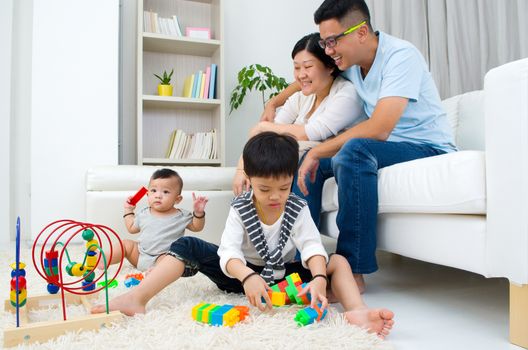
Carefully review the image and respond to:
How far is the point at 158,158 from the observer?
10.7 feet

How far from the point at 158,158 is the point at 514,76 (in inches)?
106

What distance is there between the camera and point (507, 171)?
920 millimetres

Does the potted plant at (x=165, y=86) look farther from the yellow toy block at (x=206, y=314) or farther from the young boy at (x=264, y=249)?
the yellow toy block at (x=206, y=314)

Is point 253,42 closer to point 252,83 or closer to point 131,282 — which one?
point 252,83

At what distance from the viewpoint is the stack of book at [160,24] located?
124 inches

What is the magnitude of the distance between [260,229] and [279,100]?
44.1 inches

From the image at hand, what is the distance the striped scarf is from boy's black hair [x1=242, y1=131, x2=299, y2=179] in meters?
0.10

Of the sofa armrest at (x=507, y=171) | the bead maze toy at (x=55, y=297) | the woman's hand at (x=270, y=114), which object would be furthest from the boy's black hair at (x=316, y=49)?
the bead maze toy at (x=55, y=297)

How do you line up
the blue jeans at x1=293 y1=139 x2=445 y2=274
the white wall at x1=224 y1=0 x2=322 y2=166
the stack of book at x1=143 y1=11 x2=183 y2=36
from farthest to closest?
1. the white wall at x1=224 y1=0 x2=322 y2=166
2. the stack of book at x1=143 y1=11 x2=183 y2=36
3. the blue jeans at x1=293 y1=139 x2=445 y2=274

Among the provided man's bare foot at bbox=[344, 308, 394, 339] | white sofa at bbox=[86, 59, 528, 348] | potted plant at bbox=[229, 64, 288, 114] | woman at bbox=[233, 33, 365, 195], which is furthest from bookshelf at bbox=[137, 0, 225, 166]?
man's bare foot at bbox=[344, 308, 394, 339]

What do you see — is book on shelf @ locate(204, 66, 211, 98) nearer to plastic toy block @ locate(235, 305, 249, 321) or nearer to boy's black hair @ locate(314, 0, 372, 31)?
boy's black hair @ locate(314, 0, 372, 31)

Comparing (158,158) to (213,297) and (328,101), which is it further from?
(213,297)

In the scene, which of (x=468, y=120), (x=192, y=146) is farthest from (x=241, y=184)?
(x=192, y=146)

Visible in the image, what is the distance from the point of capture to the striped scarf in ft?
3.83
